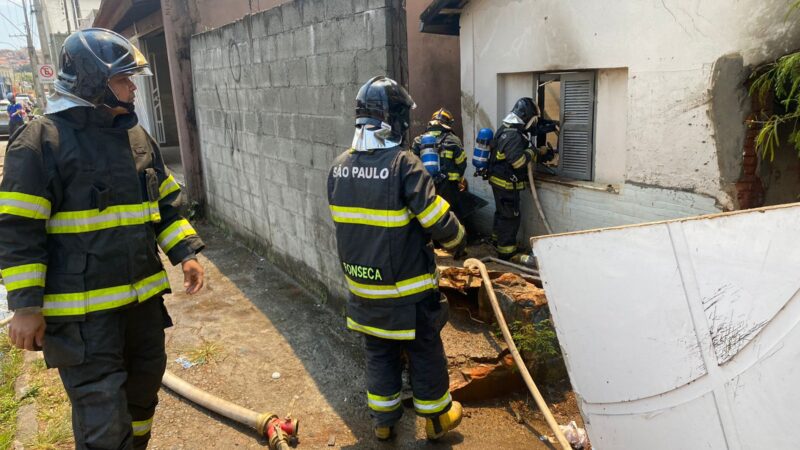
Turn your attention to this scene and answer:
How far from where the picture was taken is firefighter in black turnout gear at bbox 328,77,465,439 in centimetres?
296

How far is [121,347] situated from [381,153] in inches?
61.3

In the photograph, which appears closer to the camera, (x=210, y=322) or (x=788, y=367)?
(x=788, y=367)

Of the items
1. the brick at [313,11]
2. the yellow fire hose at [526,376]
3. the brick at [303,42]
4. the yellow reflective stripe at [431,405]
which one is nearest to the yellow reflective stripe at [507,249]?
the yellow fire hose at [526,376]

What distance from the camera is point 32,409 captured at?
3658 millimetres

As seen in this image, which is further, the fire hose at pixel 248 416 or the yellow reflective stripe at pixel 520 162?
the yellow reflective stripe at pixel 520 162

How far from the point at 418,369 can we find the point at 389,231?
833mm

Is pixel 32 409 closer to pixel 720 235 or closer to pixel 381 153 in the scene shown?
pixel 381 153

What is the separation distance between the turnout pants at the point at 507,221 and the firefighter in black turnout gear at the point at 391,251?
3.50 m

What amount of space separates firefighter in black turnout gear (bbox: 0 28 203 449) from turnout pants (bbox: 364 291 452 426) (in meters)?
1.30

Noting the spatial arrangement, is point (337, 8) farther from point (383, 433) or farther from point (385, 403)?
point (383, 433)

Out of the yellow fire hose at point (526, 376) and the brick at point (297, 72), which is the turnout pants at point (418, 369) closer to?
the yellow fire hose at point (526, 376)

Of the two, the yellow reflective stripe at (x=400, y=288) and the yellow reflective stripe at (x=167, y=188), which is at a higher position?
the yellow reflective stripe at (x=167, y=188)

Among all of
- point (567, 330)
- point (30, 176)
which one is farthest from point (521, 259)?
point (30, 176)

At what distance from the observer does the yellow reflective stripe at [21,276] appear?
2211mm
